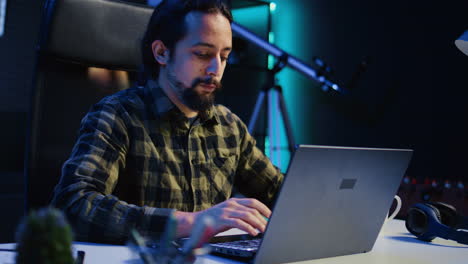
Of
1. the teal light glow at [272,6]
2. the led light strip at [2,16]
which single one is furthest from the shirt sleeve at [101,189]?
the teal light glow at [272,6]

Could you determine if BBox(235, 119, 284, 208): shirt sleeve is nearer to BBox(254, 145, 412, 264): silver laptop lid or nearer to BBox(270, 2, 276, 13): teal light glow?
BBox(254, 145, 412, 264): silver laptop lid

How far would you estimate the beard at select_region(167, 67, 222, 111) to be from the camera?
1285 mm

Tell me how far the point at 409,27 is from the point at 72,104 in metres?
2.26

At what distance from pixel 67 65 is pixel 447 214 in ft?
3.51

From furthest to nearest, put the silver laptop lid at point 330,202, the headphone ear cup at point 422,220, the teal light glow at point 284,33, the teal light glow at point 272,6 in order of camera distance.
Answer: the teal light glow at point 272,6 → the teal light glow at point 284,33 → the headphone ear cup at point 422,220 → the silver laptop lid at point 330,202

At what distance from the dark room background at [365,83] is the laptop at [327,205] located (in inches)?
74.1

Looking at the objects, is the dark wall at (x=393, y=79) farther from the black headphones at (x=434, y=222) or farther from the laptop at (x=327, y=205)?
the laptop at (x=327, y=205)

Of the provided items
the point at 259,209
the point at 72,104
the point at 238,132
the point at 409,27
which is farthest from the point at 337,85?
the point at 259,209

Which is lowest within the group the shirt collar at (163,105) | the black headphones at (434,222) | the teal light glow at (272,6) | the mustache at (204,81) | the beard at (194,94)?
the black headphones at (434,222)

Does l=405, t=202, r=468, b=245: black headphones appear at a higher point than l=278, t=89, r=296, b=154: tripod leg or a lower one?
higher

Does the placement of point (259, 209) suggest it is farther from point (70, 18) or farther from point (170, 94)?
point (70, 18)

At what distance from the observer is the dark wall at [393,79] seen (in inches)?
109

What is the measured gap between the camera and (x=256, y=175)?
57.6 inches

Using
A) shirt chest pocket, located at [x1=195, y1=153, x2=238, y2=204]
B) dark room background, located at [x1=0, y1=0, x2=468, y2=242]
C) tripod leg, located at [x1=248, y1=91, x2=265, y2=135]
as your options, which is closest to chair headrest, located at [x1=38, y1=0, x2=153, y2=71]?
shirt chest pocket, located at [x1=195, y1=153, x2=238, y2=204]
